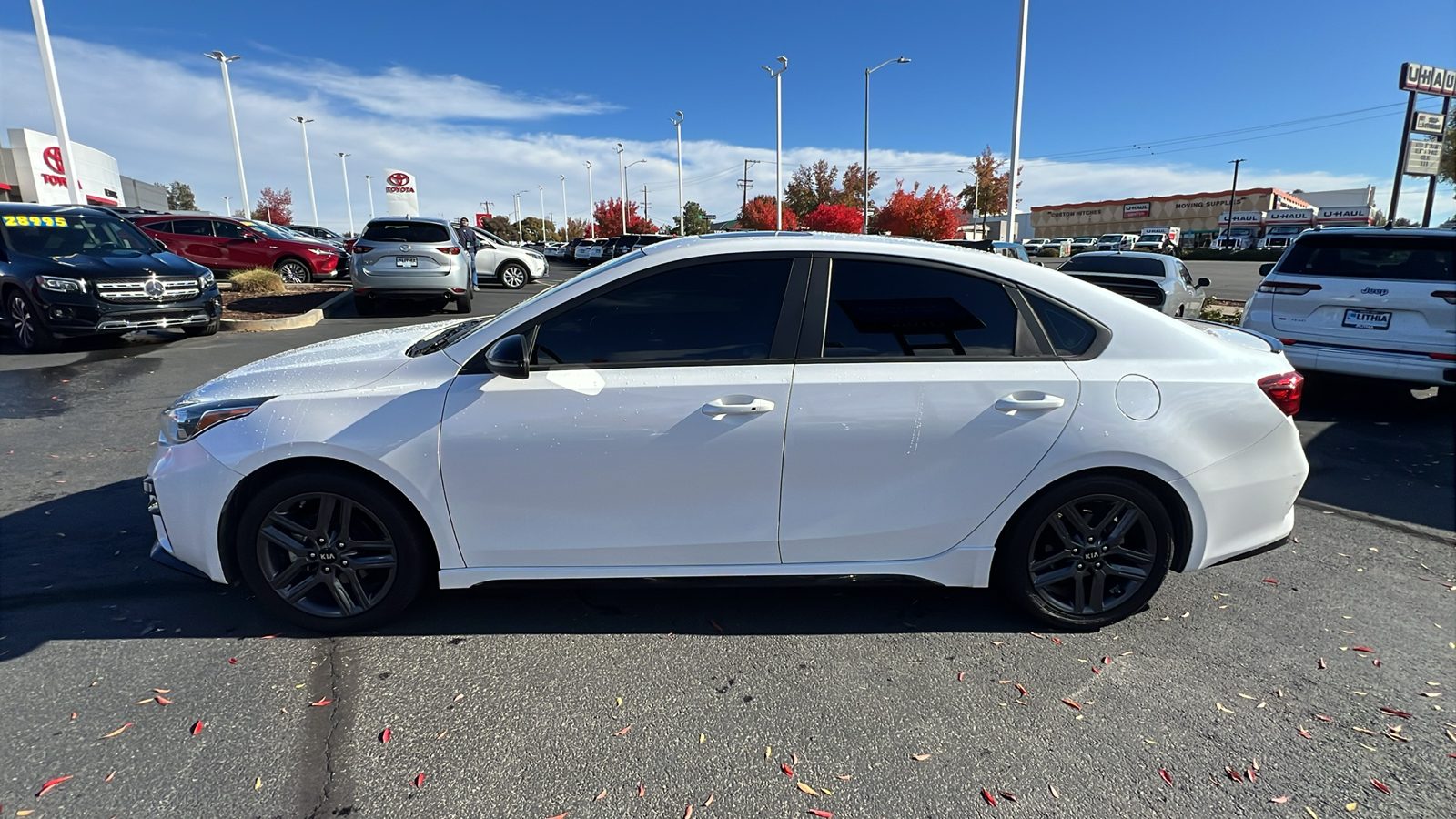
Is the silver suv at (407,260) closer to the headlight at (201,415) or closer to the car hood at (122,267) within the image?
the car hood at (122,267)

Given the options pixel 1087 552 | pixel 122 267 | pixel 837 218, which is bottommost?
pixel 1087 552

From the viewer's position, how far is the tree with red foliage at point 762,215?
59812 mm

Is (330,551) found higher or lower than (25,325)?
lower

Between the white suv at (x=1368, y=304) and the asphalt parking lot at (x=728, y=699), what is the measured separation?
3.28 m

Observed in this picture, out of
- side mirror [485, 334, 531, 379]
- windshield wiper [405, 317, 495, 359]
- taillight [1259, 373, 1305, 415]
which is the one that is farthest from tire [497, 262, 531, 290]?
taillight [1259, 373, 1305, 415]

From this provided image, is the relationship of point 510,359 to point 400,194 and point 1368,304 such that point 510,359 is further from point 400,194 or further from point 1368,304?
point 400,194

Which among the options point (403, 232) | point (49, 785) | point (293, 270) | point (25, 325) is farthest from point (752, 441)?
point (293, 270)

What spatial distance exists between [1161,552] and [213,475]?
151 inches

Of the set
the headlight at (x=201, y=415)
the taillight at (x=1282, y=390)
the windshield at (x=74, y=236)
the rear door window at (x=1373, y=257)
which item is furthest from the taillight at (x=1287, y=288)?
the windshield at (x=74, y=236)

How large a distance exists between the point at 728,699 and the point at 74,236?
37.9ft

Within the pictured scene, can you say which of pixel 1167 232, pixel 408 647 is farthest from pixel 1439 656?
pixel 1167 232

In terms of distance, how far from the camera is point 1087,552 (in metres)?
3.20

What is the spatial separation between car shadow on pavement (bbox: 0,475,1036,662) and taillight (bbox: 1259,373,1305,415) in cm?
137

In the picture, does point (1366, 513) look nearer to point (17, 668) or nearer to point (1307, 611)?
point (1307, 611)
